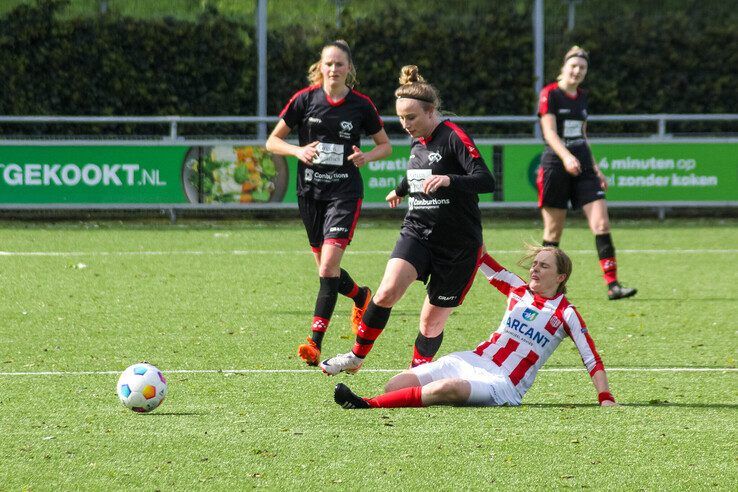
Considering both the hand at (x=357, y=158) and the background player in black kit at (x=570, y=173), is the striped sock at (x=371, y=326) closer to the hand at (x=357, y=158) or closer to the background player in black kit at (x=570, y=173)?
the hand at (x=357, y=158)

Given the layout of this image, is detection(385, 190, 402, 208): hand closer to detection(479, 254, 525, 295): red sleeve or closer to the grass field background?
detection(479, 254, 525, 295): red sleeve

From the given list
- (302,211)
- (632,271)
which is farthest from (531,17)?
(302,211)

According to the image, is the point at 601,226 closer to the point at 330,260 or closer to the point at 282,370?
the point at 330,260

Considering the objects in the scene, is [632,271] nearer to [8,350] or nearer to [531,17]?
[8,350]

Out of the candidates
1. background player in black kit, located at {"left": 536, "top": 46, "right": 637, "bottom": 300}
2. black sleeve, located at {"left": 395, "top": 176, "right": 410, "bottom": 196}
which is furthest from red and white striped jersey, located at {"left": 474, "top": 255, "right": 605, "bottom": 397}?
background player in black kit, located at {"left": 536, "top": 46, "right": 637, "bottom": 300}

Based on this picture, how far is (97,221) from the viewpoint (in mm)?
18453

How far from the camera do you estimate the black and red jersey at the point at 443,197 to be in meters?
6.96

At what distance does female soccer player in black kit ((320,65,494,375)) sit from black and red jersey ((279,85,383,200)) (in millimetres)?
1230

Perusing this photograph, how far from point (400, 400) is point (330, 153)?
255 cm

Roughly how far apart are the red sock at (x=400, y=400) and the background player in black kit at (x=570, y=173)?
4.81 meters

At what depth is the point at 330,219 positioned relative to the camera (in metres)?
8.39

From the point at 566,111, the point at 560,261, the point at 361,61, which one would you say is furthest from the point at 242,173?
the point at 560,261

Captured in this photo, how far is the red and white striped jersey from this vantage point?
21.1ft

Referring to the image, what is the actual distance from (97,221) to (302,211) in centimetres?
1044
